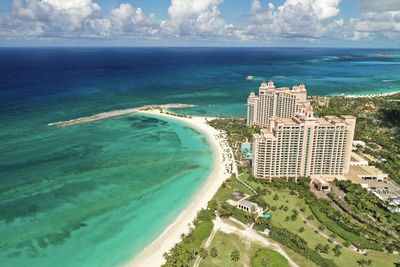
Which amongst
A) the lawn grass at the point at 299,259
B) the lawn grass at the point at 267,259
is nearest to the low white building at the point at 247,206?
the lawn grass at the point at 299,259

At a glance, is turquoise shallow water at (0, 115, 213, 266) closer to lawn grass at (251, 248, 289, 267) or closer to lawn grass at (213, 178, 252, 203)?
lawn grass at (213, 178, 252, 203)

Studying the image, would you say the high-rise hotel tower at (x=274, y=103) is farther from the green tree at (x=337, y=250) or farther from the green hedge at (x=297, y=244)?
the green tree at (x=337, y=250)

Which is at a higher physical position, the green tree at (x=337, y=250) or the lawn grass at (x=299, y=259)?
the green tree at (x=337, y=250)

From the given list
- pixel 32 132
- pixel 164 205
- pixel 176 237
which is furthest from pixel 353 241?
pixel 32 132

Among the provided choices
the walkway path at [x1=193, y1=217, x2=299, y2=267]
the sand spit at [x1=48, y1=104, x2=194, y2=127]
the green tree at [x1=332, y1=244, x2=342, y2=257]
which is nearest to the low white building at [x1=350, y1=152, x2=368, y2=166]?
the green tree at [x1=332, y1=244, x2=342, y2=257]

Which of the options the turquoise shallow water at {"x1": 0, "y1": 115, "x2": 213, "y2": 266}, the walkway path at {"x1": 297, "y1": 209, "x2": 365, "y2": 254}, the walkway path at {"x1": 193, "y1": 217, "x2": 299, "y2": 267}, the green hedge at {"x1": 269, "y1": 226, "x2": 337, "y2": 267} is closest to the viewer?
the green hedge at {"x1": 269, "y1": 226, "x2": 337, "y2": 267}
